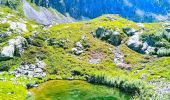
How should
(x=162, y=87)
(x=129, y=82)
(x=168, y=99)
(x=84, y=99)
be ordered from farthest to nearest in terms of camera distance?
(x=129, y=82) < (x=162, y=87) < (x=84, y=99) < (x=168, y=99)

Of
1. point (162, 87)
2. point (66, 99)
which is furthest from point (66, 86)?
point (162, 87)

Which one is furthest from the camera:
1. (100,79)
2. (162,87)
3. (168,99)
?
(100,79)

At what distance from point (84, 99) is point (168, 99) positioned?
42.7 metres

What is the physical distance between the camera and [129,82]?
178m

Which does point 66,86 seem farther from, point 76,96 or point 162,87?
point 162,87

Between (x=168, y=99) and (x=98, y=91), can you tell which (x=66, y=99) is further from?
(x=168, y=99)

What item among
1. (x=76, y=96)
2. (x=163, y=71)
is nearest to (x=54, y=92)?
(x=76, y=96)

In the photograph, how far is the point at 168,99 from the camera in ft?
406

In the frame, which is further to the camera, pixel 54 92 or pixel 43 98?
pixel 54 92

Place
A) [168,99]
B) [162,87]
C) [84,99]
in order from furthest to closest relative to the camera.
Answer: [162,87] → [84,99] → [168,99]

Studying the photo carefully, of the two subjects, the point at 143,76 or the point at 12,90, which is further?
the point at 143,76

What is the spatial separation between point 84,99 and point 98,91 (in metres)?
20.2

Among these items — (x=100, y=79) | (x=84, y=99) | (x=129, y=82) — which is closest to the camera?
(x=84, y=99)

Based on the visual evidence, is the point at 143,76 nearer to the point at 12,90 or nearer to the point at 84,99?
the point at 84,99
